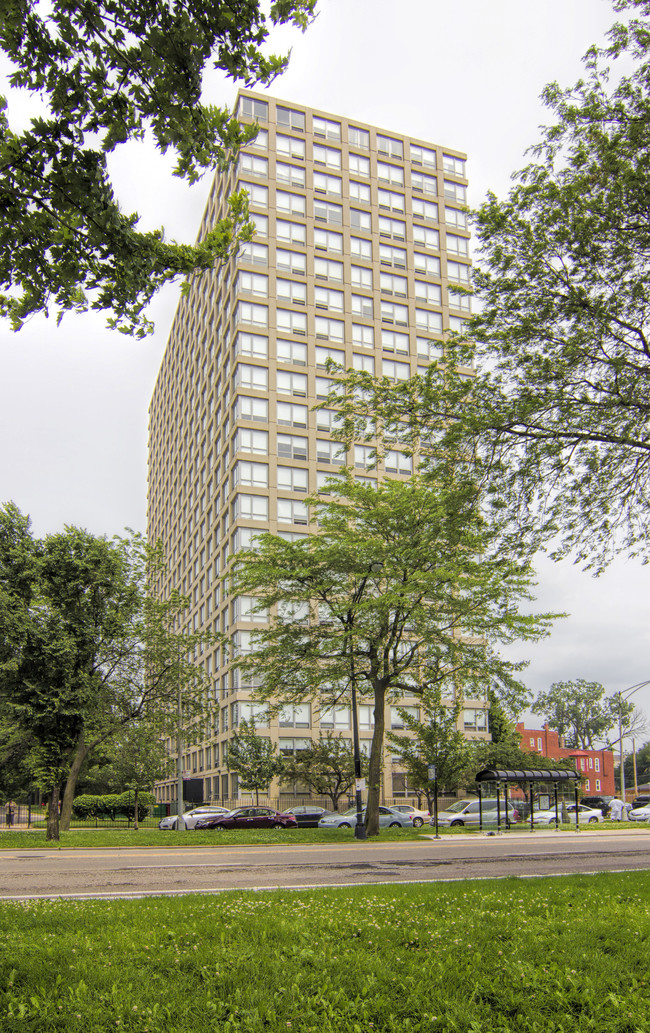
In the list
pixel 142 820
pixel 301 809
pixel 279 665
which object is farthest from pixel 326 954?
pixel 142 820

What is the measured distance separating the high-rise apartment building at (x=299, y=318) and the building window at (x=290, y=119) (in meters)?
0.10

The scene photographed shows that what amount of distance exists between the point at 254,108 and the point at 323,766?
160 ft

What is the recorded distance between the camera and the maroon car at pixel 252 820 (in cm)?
3675

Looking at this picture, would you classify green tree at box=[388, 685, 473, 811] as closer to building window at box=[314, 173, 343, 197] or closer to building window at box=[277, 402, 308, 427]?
building window at box=[277, 402, 308, 427]

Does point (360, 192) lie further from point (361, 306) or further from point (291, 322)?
point (291, 322)

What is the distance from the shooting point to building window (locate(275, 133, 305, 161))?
6284 centimetres

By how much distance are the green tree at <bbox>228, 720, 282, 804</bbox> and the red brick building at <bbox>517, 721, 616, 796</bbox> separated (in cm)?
5525

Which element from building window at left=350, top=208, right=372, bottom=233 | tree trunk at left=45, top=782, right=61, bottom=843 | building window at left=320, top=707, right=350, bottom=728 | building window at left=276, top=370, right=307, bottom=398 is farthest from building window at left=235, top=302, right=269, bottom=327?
tree trunk at left=45, top=782, right=61, bottom=843

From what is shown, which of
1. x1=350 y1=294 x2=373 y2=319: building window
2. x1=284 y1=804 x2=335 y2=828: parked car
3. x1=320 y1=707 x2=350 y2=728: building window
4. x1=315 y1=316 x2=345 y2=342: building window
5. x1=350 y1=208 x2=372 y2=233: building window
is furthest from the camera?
x1=350 y1=208 x2=372 y2=233: building window

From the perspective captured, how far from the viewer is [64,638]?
28.1 metres

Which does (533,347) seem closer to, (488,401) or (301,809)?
(488,401)

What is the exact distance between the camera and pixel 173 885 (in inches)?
492

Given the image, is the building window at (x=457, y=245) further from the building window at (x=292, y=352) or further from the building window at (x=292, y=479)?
the building window at (x=292, y=479)

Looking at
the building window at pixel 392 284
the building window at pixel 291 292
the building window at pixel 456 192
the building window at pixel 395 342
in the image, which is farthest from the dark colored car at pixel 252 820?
the building window at pixel 456 192
